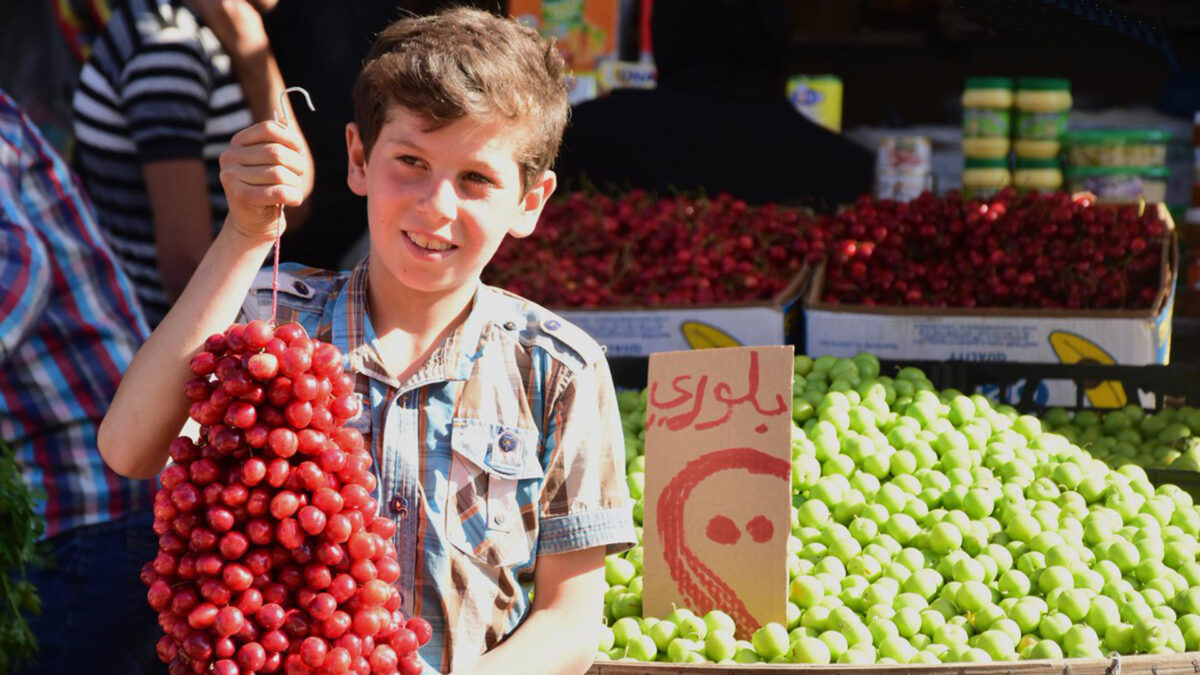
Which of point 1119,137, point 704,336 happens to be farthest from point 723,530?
point 1119,137

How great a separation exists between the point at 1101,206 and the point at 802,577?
2.33m

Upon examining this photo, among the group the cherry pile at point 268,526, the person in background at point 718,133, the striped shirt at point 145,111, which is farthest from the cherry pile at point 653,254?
the cherry pile at point 268,526

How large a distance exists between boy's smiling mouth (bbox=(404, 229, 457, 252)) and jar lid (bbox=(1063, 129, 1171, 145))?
4279 millimetres

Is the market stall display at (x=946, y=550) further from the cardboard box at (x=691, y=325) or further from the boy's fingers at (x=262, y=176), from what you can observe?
the boy's fingers at (x=262, y=176)

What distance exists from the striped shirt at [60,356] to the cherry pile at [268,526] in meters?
1.21

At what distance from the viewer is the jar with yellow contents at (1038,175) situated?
520cm

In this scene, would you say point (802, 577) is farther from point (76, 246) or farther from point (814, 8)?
point (814, 8)

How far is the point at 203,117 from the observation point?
10.2 ft

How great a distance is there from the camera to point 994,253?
12.5 feet

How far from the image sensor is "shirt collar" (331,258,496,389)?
1570 mm

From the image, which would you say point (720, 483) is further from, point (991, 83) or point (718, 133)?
point (991, 83)

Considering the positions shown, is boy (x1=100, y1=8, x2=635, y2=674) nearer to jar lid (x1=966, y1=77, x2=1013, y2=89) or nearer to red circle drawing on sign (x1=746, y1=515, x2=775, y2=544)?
red circle drawing on sign (x1=746, y1=515, x2=775, y2=544)

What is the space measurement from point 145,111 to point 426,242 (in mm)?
1798

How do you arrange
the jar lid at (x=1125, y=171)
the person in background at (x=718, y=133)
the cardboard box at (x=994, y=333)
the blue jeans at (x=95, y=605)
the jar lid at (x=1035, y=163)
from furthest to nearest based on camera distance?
the jar lid at (x=1035, y=163) → the jar lid at (x=1125, y=171) → the person in background at (x=718, y=133) → the cardboard box at (x=994, y=333) → the blue jeans at (x=95, y=605)
